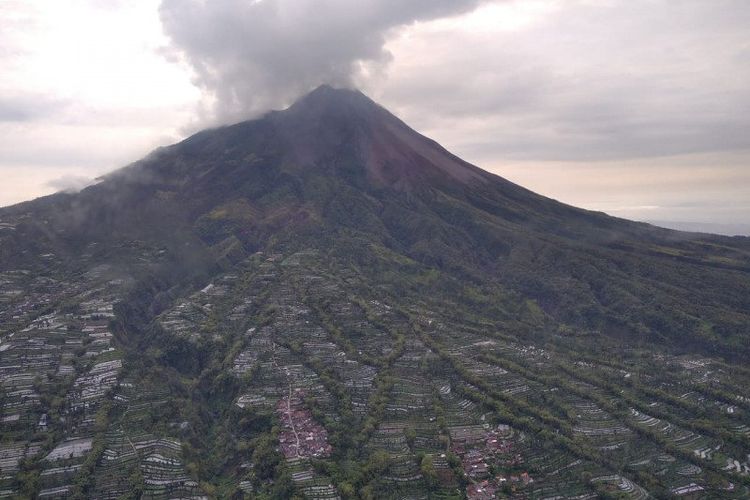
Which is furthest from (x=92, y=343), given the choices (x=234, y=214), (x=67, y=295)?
(x=234, y=214)

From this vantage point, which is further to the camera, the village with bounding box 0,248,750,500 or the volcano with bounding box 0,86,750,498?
the volcano with bounding box 0,86,750,498

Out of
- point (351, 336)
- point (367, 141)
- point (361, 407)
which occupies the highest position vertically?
point (367, 141)

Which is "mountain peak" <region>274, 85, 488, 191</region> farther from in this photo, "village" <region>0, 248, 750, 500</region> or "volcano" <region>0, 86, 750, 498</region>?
"village" <region>0, 248, 750, 500</region>

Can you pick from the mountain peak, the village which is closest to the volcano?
the village

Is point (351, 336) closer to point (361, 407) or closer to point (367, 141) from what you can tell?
point (361, 407)

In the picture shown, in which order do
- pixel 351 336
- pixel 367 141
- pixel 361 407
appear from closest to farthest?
pixel 361 407 → pixel 351 336 → pixel 367 141

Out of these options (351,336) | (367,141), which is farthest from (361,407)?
(367,141)

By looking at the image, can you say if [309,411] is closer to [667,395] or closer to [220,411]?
[220,411]

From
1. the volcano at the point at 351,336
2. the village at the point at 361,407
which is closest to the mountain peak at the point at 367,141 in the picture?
the volcano at the point at 351,336

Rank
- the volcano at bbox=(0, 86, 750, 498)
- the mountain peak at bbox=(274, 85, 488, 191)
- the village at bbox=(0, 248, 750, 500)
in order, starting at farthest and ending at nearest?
the mountain peak at bbox=(274, 85, 488, 191) → the volcano at bbox=(0, 86, 750, 498) → the village at bbox=(0, 248, 750, 500)
